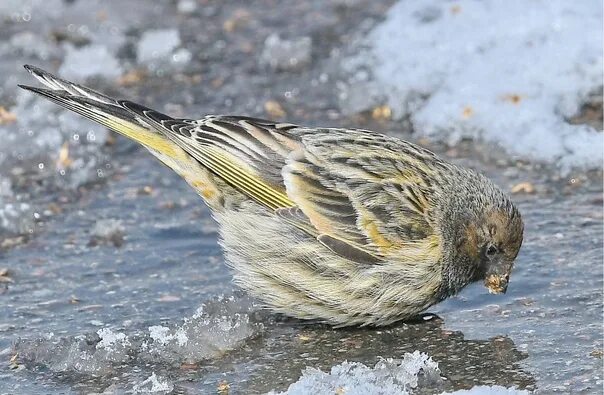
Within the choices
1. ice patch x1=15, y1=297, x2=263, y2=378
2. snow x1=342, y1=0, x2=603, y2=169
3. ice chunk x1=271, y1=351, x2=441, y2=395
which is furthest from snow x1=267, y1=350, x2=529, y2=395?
snow x1=342, y1=0, x2=603, y2=169

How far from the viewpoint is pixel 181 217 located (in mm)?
7594

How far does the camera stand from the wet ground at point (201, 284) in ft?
18.5

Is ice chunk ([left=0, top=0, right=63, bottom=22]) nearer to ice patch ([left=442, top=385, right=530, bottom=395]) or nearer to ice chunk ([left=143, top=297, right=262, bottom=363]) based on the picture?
ice chunk ([left=143, top=297, right=262, bottom=363])

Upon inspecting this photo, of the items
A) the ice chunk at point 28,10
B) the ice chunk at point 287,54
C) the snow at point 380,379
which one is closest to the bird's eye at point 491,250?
the snow at point 380,379

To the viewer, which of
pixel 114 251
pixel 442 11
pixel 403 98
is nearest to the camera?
pixel 114 251

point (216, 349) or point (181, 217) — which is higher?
point (181, 217)

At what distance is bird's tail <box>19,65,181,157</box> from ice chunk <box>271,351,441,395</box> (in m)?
1.64

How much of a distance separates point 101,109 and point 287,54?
367 cm

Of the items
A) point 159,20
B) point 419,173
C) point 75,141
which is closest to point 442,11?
point 159,20

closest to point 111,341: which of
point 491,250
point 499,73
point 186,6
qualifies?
point 491,250

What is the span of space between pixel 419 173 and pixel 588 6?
3426 millimetres

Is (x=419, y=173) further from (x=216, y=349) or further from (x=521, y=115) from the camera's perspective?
(x=521, y=115)

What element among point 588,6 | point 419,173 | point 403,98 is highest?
point 588,6

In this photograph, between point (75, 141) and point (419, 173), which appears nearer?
point (419, 173)
